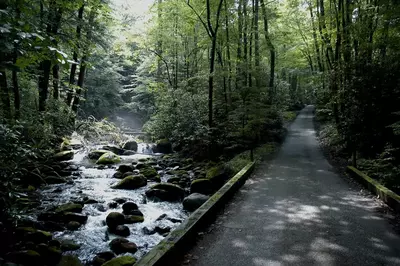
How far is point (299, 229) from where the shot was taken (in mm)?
5488

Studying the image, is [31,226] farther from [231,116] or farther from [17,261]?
[231,116]

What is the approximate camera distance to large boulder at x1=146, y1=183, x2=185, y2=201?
10219mm

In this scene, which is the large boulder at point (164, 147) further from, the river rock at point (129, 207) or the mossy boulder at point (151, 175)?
the river rock at point (129, 207)

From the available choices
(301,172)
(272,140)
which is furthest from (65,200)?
(272,140)

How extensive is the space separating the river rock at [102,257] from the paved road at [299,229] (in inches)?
83.7

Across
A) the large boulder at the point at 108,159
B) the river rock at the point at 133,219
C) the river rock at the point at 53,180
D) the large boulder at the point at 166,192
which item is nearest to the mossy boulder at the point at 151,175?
the large boulder at the point at 166,192

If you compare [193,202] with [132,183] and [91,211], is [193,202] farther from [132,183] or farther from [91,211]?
[132,183]

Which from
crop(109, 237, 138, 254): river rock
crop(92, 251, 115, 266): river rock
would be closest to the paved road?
crop(109, 237, 138, 254): river rock

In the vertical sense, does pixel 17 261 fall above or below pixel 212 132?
below

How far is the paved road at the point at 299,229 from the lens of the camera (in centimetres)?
438

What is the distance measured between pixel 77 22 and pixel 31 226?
1151cm

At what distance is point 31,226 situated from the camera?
7012 mm

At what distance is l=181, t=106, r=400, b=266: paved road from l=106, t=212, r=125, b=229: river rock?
9.32 ft

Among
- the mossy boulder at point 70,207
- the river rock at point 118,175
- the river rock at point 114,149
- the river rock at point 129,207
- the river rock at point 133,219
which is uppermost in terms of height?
the river rock at point 114,149
